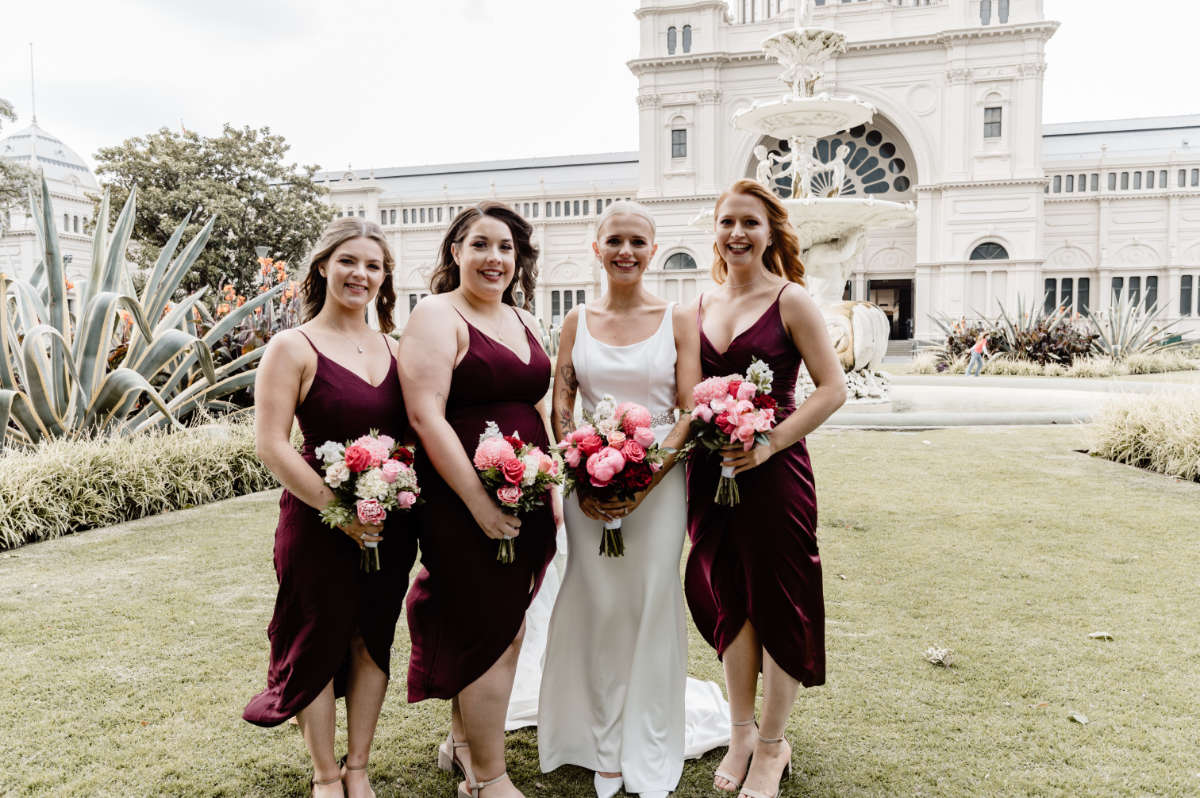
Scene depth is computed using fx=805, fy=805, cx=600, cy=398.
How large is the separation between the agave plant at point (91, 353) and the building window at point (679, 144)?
3367cm

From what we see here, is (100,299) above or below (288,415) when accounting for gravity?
above

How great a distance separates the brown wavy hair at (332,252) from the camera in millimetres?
2795

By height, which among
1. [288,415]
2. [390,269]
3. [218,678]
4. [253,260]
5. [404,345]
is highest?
[253,260]

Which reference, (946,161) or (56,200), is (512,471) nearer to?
(946,161)

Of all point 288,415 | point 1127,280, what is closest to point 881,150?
point 1127,280

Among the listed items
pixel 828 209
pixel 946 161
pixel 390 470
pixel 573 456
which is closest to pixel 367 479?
pixel 390 470

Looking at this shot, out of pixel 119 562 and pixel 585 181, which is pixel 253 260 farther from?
pixel 119 562

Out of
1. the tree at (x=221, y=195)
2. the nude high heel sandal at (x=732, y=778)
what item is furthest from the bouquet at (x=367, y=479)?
the tree at (x=221, y=195)

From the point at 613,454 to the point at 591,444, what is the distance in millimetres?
98

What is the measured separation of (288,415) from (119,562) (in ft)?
12.5

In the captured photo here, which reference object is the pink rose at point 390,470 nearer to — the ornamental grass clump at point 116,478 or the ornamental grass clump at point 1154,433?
the ornamental grass clump at point 116,478

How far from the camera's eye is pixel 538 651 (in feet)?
12.4

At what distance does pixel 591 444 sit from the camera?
8.77 ft

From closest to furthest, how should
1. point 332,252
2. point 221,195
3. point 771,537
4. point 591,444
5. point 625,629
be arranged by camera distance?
point 591,444, point 332,252, point 771,537, point 625,629, point 221,195
